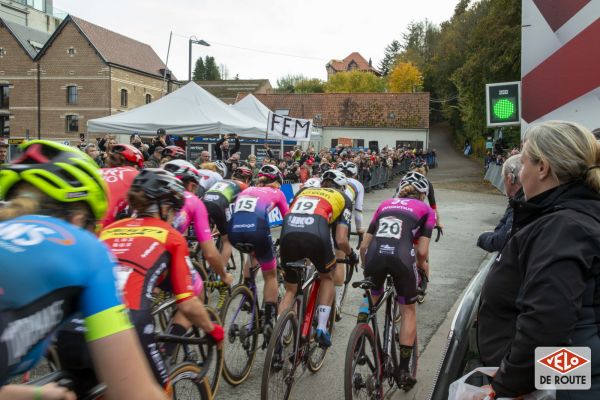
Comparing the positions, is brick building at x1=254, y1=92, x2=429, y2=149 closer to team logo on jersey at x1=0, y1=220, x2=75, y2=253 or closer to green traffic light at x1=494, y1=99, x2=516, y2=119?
green traffic light at x1=494, y1=99, x2=516, y2=119

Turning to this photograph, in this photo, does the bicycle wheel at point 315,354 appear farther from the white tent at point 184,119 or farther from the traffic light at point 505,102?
the white tent at point 184,119

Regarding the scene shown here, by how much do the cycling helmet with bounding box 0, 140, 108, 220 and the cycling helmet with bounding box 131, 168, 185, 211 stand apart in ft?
4.14

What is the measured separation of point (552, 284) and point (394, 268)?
105 inches

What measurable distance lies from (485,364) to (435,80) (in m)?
78.0

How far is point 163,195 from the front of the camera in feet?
10.7

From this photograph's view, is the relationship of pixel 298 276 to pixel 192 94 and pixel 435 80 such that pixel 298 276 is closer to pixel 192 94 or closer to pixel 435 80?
pixel 192 94

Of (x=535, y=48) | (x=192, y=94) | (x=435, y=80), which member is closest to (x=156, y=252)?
(x=535, y=48)

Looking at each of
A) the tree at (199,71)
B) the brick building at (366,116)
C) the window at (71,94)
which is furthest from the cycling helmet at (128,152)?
the tree at (199,71)

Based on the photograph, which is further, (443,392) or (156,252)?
(156,252)

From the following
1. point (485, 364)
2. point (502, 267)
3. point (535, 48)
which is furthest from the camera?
point (535, 48)

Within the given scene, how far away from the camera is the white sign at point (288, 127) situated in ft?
58.3

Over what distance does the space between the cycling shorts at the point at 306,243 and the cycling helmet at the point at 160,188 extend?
168 centimetres

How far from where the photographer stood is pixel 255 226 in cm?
542

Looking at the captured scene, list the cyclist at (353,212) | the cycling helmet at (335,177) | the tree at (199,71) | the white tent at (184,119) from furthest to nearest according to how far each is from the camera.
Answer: the tree at (199,71) < the white tent at (184,119) < the cyclist at (353,212) < the cycling helmet at (335,177)
